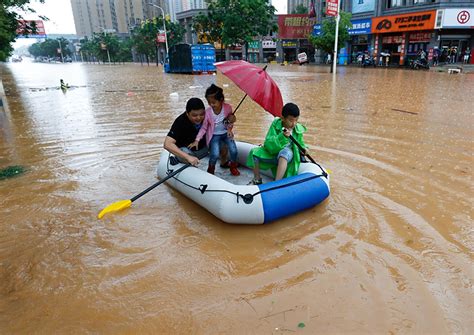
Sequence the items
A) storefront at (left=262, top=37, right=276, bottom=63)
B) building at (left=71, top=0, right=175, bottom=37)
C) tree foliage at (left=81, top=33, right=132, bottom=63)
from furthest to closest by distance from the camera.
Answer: building at (left=71, top=0, right=175, bottom=37)
tree foliage at (left=81, top=33, right=132, bottom=63)
storefront at (left=262, top=37, right=276, bottom=63)

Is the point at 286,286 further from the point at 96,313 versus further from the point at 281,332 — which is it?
the point at 96,313

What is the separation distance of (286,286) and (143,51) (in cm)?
5524

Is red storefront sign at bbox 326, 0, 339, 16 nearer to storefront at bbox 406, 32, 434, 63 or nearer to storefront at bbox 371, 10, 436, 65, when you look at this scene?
storefront at bbox 371, 10, 436, 65

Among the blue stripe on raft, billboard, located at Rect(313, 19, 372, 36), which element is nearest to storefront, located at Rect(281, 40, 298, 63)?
billboard, located at Rect(313, 19, 372, 36)

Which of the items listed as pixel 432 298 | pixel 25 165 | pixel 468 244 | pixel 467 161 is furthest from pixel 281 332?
pixel 25 165

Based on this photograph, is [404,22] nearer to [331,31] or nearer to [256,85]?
[331,31]

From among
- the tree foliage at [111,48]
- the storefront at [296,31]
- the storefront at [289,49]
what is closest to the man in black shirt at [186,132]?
the storefront at [296,31]

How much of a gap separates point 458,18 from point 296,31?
81.5 ft

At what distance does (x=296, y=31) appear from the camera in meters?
46.3

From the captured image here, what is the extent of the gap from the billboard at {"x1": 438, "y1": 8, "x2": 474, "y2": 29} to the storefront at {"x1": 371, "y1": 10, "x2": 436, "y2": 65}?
31.0 inches

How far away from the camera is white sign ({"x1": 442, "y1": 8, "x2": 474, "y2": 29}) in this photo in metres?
23.7

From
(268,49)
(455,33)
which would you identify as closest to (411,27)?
(455,33)

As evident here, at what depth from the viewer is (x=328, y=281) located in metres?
2.70

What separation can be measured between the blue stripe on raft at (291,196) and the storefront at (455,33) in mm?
26425
